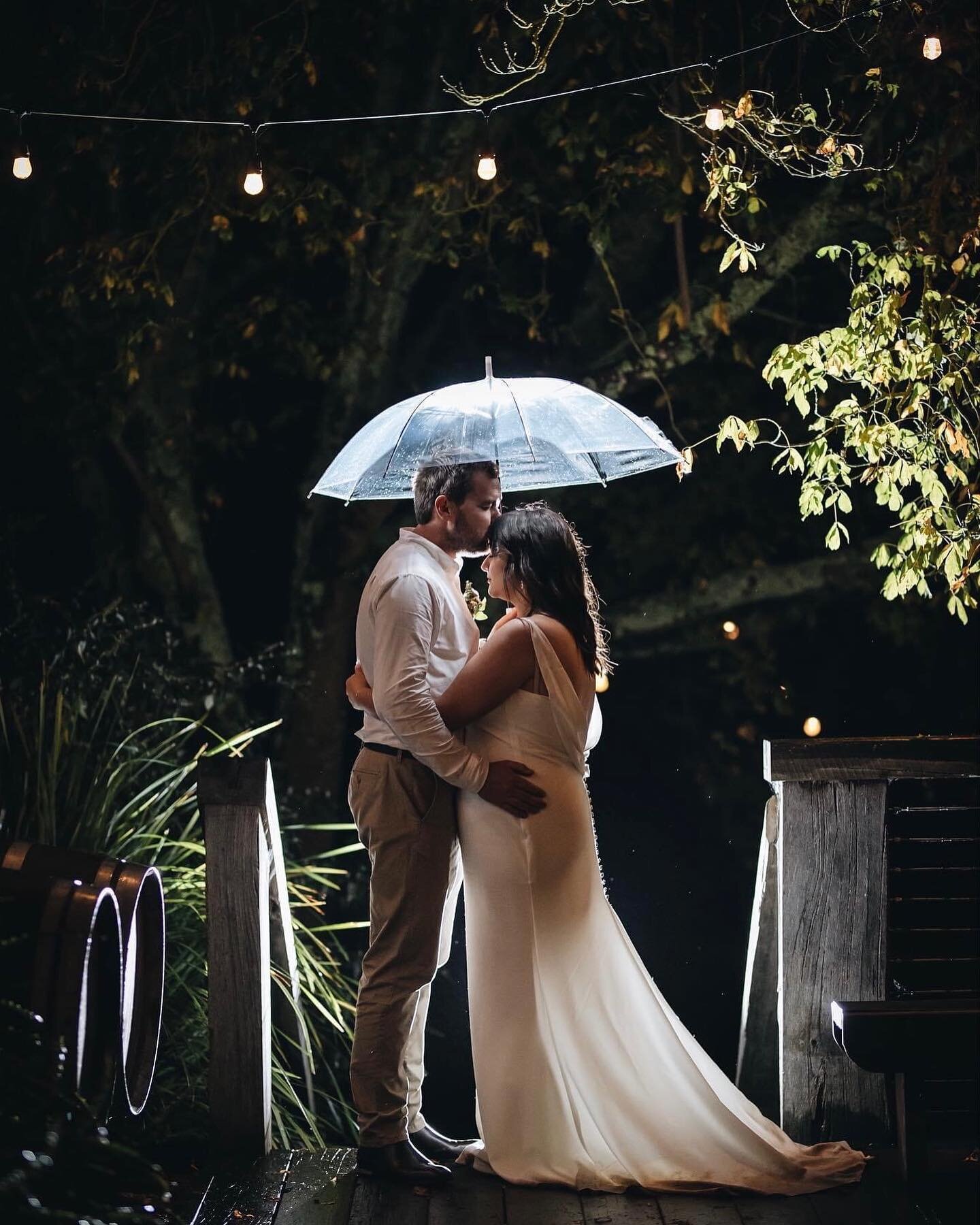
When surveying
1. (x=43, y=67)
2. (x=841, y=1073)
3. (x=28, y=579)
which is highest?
(x=43, y=67)

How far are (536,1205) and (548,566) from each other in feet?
4.70

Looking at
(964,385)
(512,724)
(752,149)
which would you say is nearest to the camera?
(512,724)

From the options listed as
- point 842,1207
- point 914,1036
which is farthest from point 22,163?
point 842,1207

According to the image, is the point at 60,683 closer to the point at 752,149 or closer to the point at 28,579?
the point at 28,579

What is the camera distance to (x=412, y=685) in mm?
3150

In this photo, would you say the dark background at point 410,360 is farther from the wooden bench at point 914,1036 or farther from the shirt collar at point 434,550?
the wooden bench at point 914,1036

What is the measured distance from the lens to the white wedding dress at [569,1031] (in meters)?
3.18

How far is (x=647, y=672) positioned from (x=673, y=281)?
193 centimetres

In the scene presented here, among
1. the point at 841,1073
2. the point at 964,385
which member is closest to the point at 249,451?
the point at 964,385

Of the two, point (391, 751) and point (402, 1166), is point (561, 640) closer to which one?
point (391, 751)

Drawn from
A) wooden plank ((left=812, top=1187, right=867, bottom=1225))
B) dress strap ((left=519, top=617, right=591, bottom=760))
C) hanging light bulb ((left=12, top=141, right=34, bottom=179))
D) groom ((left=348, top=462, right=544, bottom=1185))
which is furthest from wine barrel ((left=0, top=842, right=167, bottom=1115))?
hanging light bulb ((left=12, top=141, right=34, bottom=179))

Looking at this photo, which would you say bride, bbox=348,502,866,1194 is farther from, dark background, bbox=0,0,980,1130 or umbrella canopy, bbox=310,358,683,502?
dark background, bbox=0,0,980,1130

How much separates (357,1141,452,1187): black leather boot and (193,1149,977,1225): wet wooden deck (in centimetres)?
2

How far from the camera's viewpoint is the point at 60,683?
15.8ft
